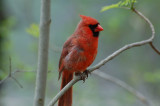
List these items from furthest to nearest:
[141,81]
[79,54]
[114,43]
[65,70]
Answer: [114,43] < [141,81] < [65,70] < [79,54]

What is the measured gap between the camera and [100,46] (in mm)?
5293

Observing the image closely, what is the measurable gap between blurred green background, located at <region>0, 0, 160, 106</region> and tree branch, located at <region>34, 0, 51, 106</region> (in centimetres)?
208

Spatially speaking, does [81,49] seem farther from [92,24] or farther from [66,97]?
[66,97]

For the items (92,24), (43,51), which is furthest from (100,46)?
(43,51)

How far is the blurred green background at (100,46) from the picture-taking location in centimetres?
402

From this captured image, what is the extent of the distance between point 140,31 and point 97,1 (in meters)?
1.04

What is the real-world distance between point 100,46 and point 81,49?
3229 mm

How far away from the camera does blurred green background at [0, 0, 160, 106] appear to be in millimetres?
4023

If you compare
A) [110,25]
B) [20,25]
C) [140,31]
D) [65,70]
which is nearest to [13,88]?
[20,25]

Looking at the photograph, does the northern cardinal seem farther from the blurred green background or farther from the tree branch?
the blurred green background

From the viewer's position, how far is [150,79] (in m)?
3.57

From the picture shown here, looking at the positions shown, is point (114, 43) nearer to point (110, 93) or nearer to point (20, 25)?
point (110, 93)

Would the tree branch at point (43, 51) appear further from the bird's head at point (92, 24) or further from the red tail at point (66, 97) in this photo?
the bird's head at point (92, 24)

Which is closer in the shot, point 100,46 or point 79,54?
point 79,54
